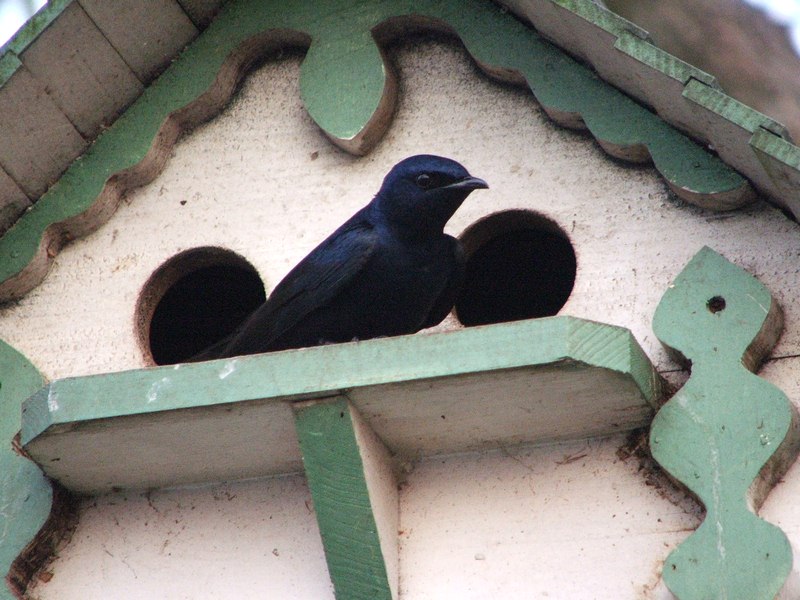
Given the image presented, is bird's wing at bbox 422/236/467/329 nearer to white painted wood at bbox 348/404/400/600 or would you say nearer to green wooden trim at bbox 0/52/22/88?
white painted wood at bbox 348/404/400/600

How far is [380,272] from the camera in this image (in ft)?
10.9

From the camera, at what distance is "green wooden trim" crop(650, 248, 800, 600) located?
2.54 meters

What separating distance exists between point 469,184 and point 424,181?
120mm

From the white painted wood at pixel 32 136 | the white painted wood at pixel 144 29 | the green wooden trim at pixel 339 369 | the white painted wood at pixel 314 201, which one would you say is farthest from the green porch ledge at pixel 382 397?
the white painted wood at pixel 144 29

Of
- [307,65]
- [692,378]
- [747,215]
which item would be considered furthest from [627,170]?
[307,65]

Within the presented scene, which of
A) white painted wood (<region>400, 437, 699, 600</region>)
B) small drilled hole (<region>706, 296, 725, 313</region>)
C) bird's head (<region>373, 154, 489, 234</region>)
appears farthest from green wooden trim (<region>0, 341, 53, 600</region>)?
small drilled hole (<region>706, 296, 725, 313</region>)

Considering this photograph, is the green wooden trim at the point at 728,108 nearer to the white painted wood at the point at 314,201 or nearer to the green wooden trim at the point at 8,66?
the white painted wood at the point at 314,201

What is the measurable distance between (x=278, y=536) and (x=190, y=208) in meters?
0.87

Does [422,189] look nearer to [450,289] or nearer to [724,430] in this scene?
[450,289]

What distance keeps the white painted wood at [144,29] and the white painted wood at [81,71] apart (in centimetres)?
2

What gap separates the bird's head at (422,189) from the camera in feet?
10.6

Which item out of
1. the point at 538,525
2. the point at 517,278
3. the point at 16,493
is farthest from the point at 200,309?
the point at 538,525

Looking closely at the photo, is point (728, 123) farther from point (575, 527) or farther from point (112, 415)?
point (112, 415)

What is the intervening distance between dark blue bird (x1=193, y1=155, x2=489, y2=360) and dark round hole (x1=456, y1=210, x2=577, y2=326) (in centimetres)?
62
